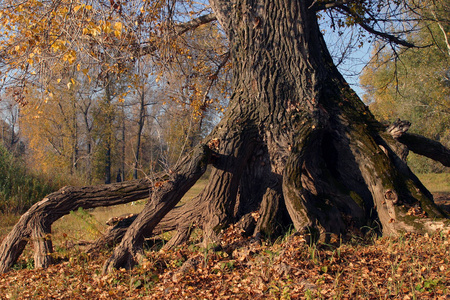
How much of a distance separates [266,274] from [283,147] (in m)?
2.55

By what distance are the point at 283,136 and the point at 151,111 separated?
1342 inches

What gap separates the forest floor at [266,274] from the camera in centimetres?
371

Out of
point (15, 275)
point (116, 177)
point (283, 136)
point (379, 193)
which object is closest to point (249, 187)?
point (283, 136)

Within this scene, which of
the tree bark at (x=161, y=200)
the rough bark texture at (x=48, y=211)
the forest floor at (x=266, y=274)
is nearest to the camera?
the forest floor at (x=266, y=274)

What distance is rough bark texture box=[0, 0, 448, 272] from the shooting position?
579cm

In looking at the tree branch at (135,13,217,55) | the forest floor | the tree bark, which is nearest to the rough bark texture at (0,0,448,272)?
the tree bark

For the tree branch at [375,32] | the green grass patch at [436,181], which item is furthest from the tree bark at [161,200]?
the green grass patch at [436,181]

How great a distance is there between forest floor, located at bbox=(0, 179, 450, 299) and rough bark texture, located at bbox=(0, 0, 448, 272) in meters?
0.63

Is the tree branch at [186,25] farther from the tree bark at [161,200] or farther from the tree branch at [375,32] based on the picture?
the tree bark at [161,200]

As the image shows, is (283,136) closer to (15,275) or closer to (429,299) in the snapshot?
(429,299)

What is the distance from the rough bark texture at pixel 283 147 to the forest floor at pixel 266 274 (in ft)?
2.08

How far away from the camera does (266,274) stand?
4.12m

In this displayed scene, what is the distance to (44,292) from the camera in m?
4.62

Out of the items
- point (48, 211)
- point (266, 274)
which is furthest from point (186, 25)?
point (266, 274)
